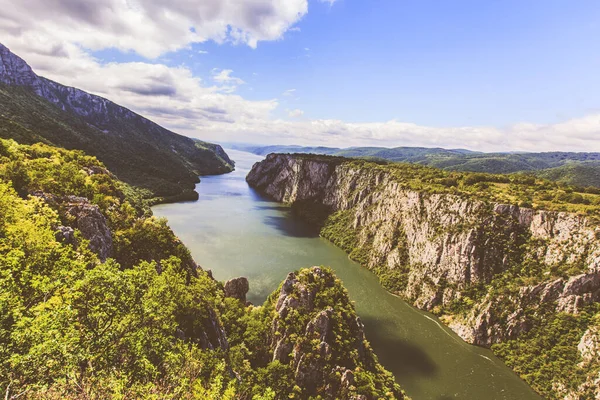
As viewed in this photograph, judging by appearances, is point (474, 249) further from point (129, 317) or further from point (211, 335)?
point (129, 317)

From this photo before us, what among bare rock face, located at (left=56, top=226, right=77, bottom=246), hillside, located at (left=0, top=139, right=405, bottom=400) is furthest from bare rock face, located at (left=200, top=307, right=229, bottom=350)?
bare rock face, located at (left=56, top=226, right=77, bottom=246)

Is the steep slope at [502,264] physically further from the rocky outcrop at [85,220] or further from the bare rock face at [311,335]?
the rocky outcrop at [85,220]

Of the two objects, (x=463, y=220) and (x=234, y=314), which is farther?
(x=463, y=220)

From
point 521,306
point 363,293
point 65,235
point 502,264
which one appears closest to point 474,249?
point 502,264

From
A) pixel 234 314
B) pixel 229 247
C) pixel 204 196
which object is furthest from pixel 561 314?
pixel 204 196

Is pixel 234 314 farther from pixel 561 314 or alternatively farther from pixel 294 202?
Answer: pixel 294 202
